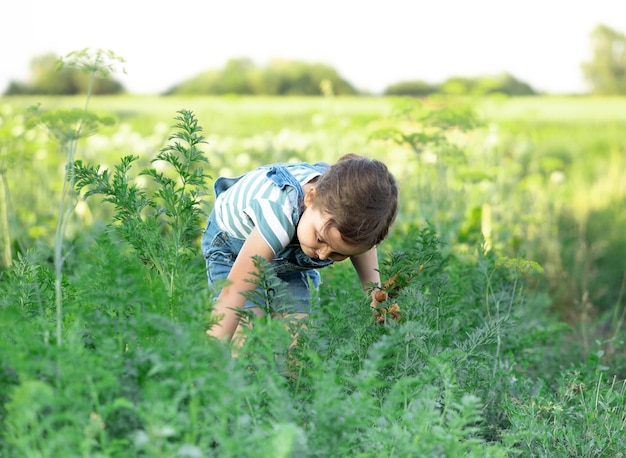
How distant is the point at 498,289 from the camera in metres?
3.31

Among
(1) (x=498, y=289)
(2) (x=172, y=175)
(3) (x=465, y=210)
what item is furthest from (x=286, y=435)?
(2) (x=172, y=175)

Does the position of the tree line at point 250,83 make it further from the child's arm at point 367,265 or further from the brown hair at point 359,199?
the brown hair at point 359,199

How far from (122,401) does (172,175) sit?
531cm

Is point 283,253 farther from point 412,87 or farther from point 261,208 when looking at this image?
point 412,87

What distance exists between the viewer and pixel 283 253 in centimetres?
287

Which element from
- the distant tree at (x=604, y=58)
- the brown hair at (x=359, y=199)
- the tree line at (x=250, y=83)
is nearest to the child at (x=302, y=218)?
the brown hair at (x=359, y=199)

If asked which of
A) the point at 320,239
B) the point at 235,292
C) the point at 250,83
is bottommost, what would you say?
the point at 235,292

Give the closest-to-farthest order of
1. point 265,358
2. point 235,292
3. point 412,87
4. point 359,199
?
point 265,358 → point 235,292 → point 359,199 → point 412,87

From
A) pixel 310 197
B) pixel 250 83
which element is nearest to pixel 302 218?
pixel 310 197

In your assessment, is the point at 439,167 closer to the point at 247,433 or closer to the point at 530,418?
the point at 530,418

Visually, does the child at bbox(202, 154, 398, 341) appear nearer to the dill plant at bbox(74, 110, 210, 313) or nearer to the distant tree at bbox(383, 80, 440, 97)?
the dill plant at bbox(74, 110, 210, 313)

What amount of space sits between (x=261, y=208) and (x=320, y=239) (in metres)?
0.25

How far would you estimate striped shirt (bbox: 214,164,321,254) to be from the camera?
103 inches

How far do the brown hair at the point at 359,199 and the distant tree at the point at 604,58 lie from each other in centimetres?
2997
